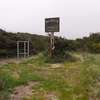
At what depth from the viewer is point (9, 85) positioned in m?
9.19

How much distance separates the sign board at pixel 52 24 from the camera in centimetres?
1878

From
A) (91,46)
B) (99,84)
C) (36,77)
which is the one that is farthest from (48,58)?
(91,46)

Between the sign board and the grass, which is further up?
the sign board

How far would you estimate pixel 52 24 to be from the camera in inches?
746

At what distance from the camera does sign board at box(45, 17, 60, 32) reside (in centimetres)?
1878

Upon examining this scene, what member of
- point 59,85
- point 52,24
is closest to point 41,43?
point 52,24

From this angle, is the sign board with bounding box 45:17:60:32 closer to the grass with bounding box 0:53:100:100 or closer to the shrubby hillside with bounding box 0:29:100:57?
the shrubby hillside with bounding box 0:29:100:57

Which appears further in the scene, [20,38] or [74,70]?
[20,38]

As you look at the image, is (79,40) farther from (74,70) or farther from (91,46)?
(74,70)

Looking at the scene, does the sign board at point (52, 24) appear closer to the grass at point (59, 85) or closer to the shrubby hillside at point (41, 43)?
the shrubby hillside at point (41, 43)

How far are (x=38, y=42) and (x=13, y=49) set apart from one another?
3.27m

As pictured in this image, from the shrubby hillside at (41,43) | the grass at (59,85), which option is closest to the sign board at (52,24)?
the shrubby hillside at (41,43)

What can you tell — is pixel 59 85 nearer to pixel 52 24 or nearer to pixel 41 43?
pixel 52 24

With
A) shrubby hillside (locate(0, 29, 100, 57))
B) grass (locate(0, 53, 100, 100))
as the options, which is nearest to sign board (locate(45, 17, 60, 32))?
shrubby hillside (locate(0, 29, 100, 57))
